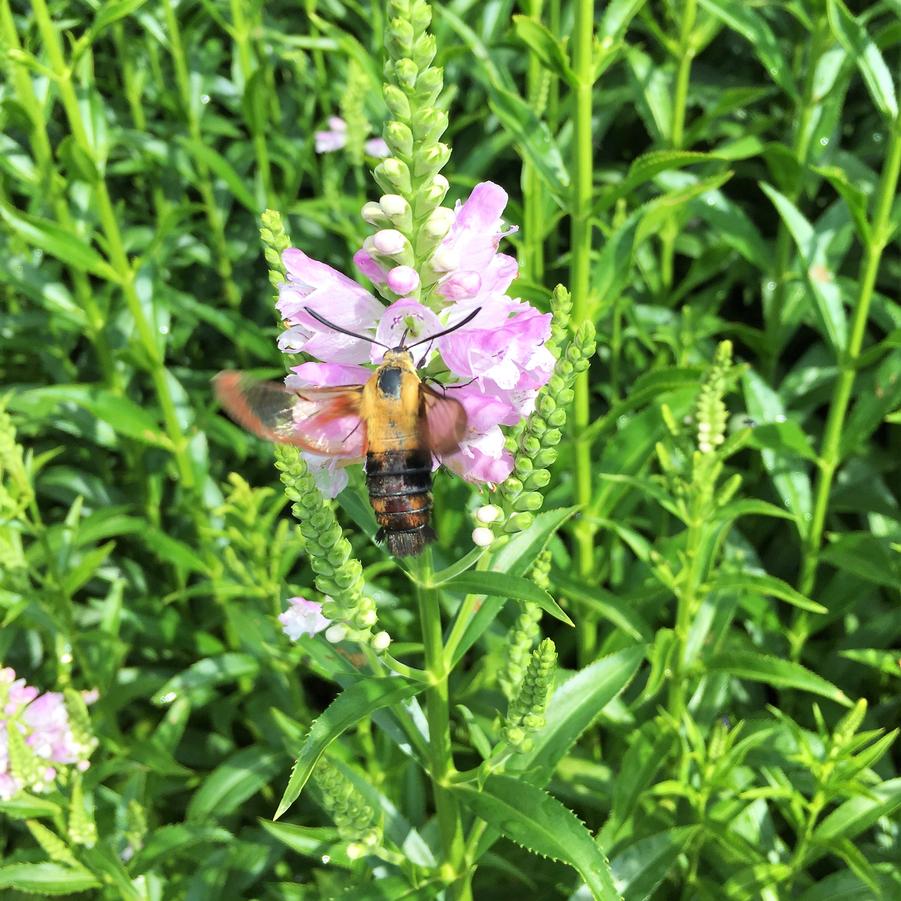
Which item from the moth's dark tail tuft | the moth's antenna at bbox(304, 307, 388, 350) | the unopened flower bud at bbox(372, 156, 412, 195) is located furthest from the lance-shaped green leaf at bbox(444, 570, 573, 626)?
the unopened flower bud at bbox(372, 156, 412, 195)

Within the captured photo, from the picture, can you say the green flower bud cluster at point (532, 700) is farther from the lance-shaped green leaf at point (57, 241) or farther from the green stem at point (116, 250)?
the lance-shaped green leaf at point (57, 241)

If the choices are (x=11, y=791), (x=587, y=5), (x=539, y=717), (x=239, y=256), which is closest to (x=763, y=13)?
(x=587, y=5)

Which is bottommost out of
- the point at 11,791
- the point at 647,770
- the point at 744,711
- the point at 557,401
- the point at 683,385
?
the point at 744,711

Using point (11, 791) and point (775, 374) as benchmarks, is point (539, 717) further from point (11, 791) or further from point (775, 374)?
point (775, 374)

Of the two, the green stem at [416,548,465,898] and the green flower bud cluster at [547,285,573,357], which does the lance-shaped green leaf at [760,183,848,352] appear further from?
the green stem at [416,548,465,898]

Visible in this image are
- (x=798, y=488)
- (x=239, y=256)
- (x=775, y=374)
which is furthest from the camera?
(x=239, y=256)

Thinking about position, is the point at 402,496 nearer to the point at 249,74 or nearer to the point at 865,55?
the point at 865,55
